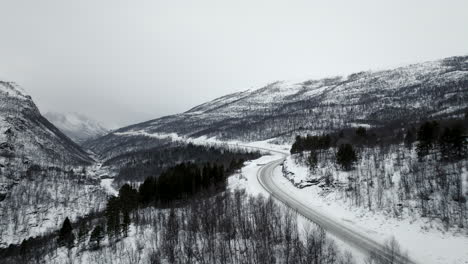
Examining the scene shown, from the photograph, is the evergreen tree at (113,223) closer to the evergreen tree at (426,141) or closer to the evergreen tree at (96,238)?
the evergreen tree at (96,238)

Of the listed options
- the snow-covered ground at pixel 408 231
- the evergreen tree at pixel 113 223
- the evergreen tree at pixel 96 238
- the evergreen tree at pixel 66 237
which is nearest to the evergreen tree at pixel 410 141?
the snow-covered ground at pixel 408 231

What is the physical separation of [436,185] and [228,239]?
73.8ft

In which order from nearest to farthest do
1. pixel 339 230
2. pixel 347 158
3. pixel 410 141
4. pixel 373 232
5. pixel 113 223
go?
pixel 373 232 < pixel 339 230 < pixel 347 158 < pixel 410 141 < pixel 113 223

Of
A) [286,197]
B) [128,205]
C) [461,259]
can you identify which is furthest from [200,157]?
[461,259]

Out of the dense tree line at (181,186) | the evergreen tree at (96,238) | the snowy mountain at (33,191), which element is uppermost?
the dense tree line at (181,186)

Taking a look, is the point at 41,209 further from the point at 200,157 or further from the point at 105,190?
the point at 200,157

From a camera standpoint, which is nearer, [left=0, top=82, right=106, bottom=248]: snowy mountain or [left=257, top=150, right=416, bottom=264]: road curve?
[left=257, top=150, right=416, bottom=264]: road curve

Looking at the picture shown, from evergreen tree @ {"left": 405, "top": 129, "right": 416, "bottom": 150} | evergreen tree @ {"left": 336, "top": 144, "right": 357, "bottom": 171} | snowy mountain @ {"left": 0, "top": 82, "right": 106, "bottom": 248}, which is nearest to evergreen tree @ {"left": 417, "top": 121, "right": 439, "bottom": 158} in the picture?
evergreen tree @ {"left": 405, "top": 129, "right": 416, "bottom": 150}

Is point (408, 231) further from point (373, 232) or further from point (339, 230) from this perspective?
point (339, 230)

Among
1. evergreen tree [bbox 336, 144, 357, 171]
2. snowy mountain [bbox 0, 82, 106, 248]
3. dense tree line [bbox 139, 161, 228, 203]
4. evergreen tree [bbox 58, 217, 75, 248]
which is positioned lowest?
snowy mountain [bbox 0, 82, 106, 248]

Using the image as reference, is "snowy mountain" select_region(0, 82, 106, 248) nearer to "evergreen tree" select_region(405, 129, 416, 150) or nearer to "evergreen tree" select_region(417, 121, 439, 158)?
"evergreen tree" select_region(405, 129, 416, 150)

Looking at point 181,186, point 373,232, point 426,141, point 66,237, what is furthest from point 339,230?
point 66,237

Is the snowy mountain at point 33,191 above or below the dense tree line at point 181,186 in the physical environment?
below

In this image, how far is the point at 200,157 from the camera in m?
166
